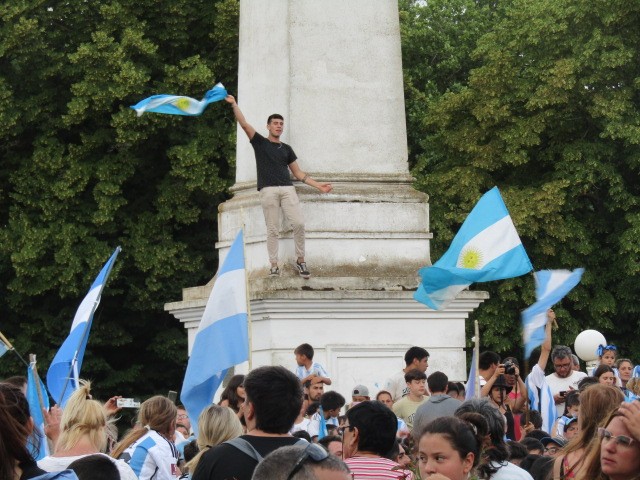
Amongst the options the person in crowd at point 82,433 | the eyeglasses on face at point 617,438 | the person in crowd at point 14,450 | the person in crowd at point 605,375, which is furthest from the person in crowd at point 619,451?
the person in crowd at point 605,375

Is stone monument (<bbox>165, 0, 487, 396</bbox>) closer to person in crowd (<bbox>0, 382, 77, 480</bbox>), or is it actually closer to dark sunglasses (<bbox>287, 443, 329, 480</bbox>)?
person in crowd (<bbox>0, 382, 77, 480</bbox>)

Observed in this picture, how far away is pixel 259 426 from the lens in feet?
25.1

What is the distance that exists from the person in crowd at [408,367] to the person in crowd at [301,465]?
8.58m

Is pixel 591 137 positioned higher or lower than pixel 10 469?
higher

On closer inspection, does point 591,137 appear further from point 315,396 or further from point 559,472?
point 559,472

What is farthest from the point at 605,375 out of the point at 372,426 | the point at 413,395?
the point at 372,426

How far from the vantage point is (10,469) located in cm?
557

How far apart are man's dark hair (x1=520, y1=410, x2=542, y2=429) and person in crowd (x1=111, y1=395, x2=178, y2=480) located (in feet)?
14.9

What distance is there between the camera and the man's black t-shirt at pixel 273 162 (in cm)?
1688

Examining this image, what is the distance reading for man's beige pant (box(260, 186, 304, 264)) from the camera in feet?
55.7

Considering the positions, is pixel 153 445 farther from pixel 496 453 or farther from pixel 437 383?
pixel 437 383

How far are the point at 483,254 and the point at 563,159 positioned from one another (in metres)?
20.5

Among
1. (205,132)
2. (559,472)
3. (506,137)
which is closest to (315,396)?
(559,472)

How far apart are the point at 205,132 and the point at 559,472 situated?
24450 mm
